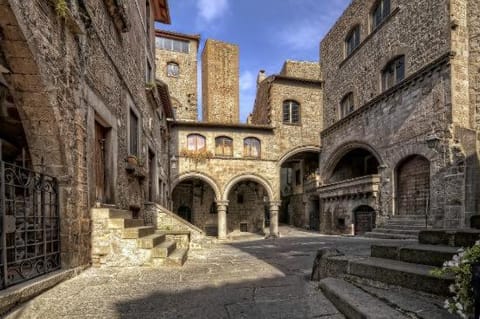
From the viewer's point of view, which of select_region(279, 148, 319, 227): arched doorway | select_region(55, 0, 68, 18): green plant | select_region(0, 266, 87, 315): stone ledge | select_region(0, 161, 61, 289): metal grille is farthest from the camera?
select_region(279, 148, 319, 227): arched doorway

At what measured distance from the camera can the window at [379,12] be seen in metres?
12.8

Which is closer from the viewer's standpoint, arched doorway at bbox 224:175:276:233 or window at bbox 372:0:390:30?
window at bbox 372:0:390:30

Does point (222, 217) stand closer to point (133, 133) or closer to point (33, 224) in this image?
point (133, 133)

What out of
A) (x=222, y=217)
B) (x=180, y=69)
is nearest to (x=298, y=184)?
(x=222, y=217)

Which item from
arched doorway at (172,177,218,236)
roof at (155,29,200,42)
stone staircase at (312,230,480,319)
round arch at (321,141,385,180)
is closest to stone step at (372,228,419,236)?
round arch at (321,141,385,180)

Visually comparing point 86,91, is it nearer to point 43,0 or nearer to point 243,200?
point 43,0

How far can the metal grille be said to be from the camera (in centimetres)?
288

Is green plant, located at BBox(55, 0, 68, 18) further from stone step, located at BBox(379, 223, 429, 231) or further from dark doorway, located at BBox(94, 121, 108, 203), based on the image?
stone step, located at BBox(379, 223, 429, 231)

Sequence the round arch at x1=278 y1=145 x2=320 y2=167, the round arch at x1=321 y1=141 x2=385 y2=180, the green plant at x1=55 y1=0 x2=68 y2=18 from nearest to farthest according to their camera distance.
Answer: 1. the green plant at x1=55 y1=0 x2=68 y2=18
2. the round arch at x1=321 y1=141 x2=385 y2=180
3. the round arch at x1=278 y1=145 x2=320 y2=167

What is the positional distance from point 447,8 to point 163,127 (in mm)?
12641

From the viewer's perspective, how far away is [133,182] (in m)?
7.43

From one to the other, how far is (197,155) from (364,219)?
31.5 feet

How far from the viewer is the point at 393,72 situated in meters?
12.1

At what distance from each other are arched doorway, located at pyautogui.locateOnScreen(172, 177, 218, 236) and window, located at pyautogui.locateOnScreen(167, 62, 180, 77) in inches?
381
